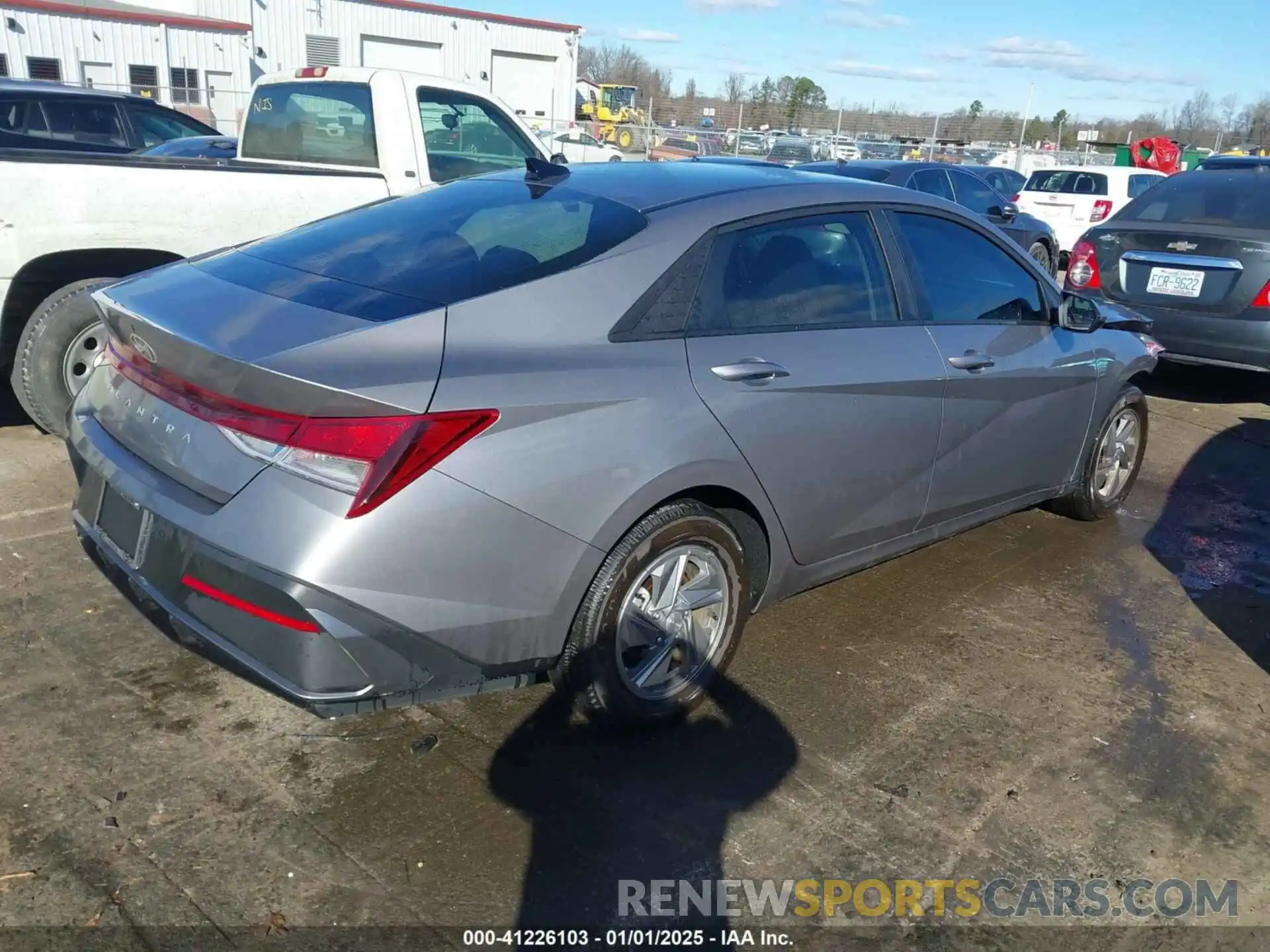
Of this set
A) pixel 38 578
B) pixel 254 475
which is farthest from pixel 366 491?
pixel 38 578

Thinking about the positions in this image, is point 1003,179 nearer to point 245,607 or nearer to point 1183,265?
point 1183,265

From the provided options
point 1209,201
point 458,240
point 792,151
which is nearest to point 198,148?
point 458,240

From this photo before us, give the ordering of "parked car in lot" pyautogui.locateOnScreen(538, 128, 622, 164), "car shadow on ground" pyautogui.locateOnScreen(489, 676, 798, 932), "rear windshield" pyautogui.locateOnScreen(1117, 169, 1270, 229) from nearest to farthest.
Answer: "car shadow on ground" pyautogui.locateOnScreen(489, 676, 798, 932), "rear windshield" pyautogui.locateOnScreen(1117, 169, 1270, 229), "parked car in lot" pyautogui.locateOnScreen(538, 128, 622, 164)

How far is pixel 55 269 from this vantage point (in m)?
5.11

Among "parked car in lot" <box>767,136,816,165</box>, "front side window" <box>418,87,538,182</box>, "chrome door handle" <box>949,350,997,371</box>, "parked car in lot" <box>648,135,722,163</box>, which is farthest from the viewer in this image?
"parked car in lot" <box>648,135,722,163</box>

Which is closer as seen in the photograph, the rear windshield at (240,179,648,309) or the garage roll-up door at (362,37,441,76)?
the rear windshield at (240,179,648,309)

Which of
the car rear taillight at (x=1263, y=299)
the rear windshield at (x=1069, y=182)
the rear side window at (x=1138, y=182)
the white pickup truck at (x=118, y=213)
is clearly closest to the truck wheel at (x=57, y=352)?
the white pickup truck at (x=118, y=213)

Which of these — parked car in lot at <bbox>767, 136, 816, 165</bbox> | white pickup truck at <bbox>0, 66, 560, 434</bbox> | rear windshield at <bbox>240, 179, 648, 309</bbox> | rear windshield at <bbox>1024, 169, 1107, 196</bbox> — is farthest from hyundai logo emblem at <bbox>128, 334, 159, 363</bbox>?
parked car in lot at <bbox>767, 136, 816, 165</bbox>

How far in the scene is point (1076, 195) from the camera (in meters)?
16.8

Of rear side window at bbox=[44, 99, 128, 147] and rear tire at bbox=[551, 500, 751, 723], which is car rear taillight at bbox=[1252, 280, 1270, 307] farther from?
rear side window at bbox=[44, 99, 128, 147]

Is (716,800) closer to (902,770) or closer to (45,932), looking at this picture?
(902,770)

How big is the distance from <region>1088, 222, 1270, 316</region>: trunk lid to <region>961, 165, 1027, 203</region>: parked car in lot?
786 centimetres

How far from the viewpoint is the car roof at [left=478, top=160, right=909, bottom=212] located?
3.48 m

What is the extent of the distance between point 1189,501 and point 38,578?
5693mm
